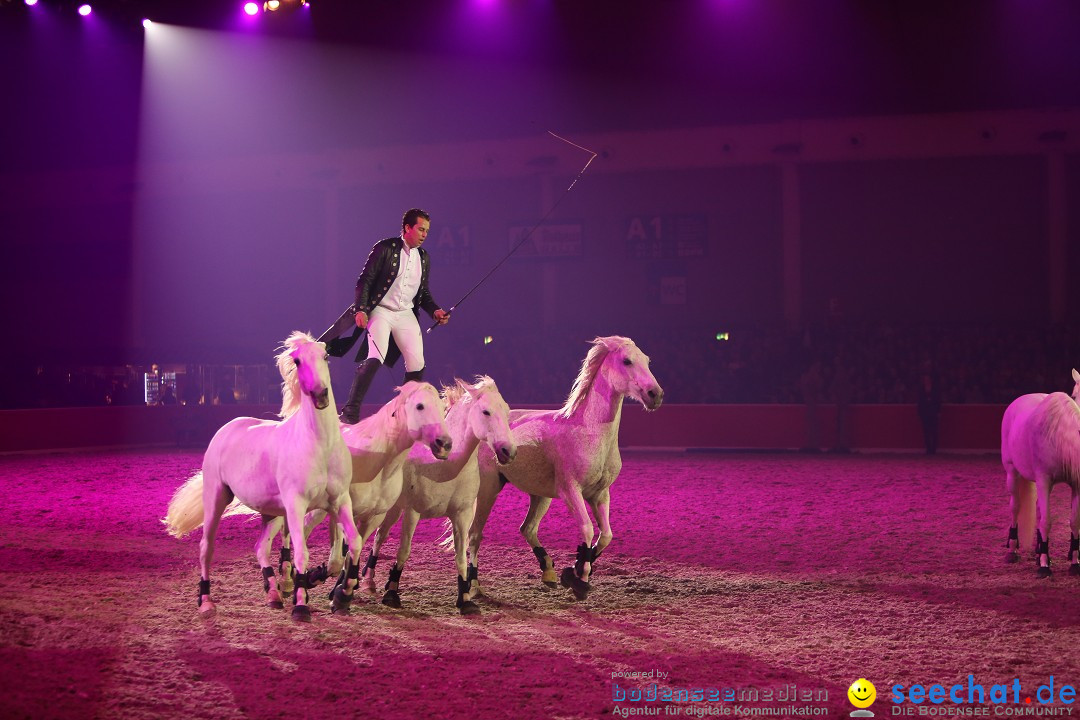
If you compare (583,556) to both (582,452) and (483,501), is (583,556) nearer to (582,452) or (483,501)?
(582,452)

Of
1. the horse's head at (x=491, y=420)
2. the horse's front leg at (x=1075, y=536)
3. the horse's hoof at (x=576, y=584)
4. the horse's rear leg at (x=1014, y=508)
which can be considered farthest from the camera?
the horse's rear leg at (x=1014, y=508)

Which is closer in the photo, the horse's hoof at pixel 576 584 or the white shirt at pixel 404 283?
the horse's hoof at pixel 576 584

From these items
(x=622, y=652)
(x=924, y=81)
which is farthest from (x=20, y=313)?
(x=622, y=652)

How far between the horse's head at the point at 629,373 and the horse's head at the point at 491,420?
1066mm

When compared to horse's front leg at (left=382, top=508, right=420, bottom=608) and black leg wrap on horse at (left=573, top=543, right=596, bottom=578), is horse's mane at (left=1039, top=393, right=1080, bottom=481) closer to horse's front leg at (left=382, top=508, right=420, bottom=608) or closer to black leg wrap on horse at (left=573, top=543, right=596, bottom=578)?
black leg wrap on horse at (left=573, top=543, right=596, bottom=578)

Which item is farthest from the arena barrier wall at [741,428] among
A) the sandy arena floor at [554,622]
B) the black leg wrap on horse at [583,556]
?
the black leg wrap on horse at [583,556]

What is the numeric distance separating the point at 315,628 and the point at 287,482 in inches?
35.2

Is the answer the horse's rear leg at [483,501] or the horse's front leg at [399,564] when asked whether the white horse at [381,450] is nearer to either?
the horse's front leg at [399,564]

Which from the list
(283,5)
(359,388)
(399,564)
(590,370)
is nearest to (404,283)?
(359,388)

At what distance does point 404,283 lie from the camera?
23.9 ft

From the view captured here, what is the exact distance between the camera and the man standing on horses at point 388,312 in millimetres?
7160

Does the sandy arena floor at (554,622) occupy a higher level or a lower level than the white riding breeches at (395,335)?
lower

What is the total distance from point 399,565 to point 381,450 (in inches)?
38.3

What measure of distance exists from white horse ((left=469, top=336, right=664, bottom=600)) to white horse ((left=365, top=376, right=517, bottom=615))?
46 cm
